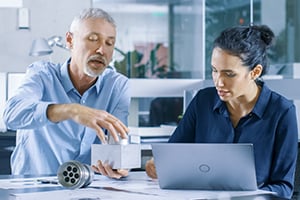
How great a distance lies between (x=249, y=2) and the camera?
494 cm

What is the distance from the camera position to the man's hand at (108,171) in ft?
6.36

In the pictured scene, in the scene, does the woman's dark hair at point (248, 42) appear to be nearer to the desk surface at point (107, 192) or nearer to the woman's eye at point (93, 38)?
the woman's eye at point (93, 38)

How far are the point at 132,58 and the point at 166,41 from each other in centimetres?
166

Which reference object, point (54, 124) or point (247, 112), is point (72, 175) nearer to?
point (54, 124)

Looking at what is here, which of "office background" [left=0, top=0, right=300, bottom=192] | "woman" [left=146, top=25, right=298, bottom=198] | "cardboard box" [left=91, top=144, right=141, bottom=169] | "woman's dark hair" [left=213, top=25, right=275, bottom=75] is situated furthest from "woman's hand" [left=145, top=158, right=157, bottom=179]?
"office background" [left=0, top=0, right=300, bottom=192]

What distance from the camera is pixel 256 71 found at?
7.65 feet

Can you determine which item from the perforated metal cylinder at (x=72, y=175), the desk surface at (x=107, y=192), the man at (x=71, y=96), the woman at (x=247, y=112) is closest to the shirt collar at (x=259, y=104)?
the woman at (x=247, y=112)

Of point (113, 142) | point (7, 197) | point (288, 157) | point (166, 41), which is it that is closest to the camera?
point (7, 197)

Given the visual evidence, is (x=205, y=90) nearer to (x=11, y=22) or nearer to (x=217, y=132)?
(x=217, y=132)

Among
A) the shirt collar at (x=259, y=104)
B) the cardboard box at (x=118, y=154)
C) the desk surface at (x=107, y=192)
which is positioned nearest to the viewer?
the desk surface at (x=107, y=192)

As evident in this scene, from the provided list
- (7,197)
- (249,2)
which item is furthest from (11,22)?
(7,197)

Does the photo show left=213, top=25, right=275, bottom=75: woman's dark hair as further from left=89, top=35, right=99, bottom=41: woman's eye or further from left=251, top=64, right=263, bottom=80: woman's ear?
left=89, top=35, right=99, bottom=41: woman's eye

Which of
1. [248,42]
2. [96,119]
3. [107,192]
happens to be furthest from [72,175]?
[248,42]

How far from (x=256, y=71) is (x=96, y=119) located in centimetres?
72
